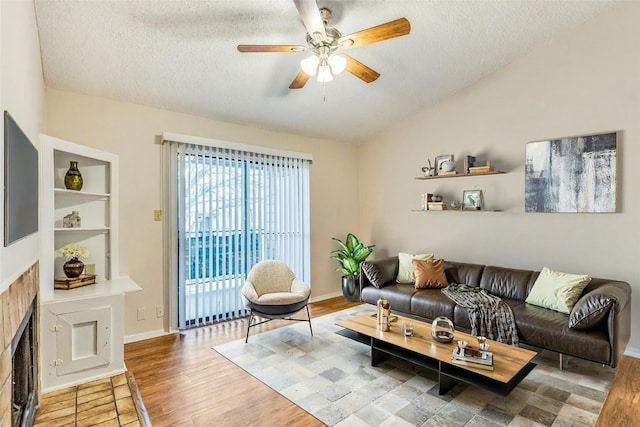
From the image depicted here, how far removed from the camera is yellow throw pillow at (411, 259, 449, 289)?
406cm

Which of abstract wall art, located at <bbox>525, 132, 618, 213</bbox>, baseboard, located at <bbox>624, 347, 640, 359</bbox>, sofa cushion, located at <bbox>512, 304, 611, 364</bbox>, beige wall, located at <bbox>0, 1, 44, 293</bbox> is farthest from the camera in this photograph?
abstract wall art, located at <bbox>525, 132, 618, 213</bbox>

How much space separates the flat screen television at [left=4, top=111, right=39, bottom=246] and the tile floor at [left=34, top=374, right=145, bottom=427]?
1.28m

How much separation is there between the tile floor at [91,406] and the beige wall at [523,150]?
388 centimetres

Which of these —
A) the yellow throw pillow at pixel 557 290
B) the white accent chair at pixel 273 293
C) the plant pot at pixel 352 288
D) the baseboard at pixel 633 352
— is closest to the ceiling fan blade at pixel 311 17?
the white accent chair at pixel 273 293

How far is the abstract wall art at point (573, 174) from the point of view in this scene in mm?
3342

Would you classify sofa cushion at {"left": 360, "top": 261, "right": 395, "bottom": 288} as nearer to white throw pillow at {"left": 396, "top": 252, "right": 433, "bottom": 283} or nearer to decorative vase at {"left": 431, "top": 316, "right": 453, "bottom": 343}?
white throw pillow at {"left": 396, "top": 252, "right": 433, "bottom": 283}

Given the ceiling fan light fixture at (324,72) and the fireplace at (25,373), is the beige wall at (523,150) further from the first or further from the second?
the fireplace at (25,373)

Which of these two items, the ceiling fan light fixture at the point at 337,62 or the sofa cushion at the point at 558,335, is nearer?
the ceiling fan light fixture at the point at 337,62

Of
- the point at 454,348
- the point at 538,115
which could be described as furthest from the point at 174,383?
the point at 538,115

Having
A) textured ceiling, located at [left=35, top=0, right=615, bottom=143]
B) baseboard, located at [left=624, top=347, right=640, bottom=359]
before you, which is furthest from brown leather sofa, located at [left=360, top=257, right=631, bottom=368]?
textured ceiling, located at [left=35, top=0, right=615, bottom=143]

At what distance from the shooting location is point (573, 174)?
11.6ft

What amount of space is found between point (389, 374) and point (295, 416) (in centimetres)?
93

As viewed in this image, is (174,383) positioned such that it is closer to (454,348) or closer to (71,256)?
(71,256)

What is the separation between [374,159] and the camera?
5574mm
